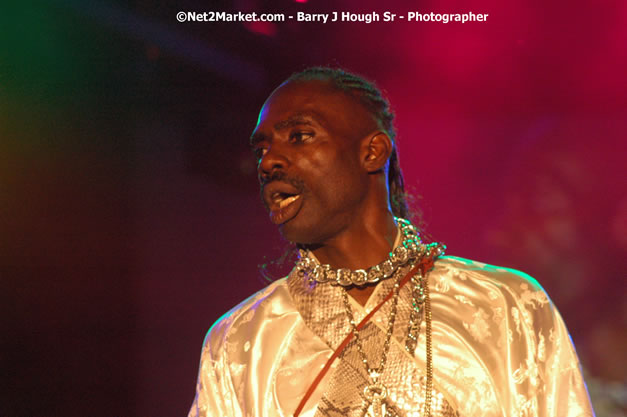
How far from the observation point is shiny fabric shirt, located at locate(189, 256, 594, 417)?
5.45 ft

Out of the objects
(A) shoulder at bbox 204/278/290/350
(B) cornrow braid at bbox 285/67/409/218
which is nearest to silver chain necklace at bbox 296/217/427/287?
(A) shoulder at bbox 204/278/290/350

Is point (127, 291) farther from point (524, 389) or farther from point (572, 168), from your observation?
point (572, 168)

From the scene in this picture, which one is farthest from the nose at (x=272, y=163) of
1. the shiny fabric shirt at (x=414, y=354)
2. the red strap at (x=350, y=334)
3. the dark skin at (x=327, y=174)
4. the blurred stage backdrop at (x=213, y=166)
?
the blurred stage backdrop at (x=213, y=166)

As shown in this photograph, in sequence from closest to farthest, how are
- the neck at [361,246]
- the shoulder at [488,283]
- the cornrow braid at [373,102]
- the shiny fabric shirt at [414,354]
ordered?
the shiny fabric shirt at [414,354]
the shoulder at [488,283]
the neck at [361,246]
the cornrow braid at [373,102]

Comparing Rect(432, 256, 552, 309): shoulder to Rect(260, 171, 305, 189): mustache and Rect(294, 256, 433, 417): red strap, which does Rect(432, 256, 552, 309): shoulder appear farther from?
Rect(260, 171, 305, 189): mustache

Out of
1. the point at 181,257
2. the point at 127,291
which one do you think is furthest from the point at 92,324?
the point at 181,257

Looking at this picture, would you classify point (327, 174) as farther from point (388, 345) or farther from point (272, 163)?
point (388, 345)

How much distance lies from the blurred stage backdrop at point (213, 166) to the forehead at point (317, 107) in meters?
1.17

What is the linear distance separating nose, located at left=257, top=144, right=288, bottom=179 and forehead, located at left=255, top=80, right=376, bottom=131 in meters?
0.11

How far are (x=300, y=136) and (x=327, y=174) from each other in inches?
5.8

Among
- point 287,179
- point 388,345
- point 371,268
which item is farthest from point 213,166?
point 388,345

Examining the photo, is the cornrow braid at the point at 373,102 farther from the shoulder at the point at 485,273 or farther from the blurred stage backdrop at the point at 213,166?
the blurred stage backdrop at the point at 213,166

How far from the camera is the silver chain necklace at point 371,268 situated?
1839 millimetres

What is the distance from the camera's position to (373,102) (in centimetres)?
206
